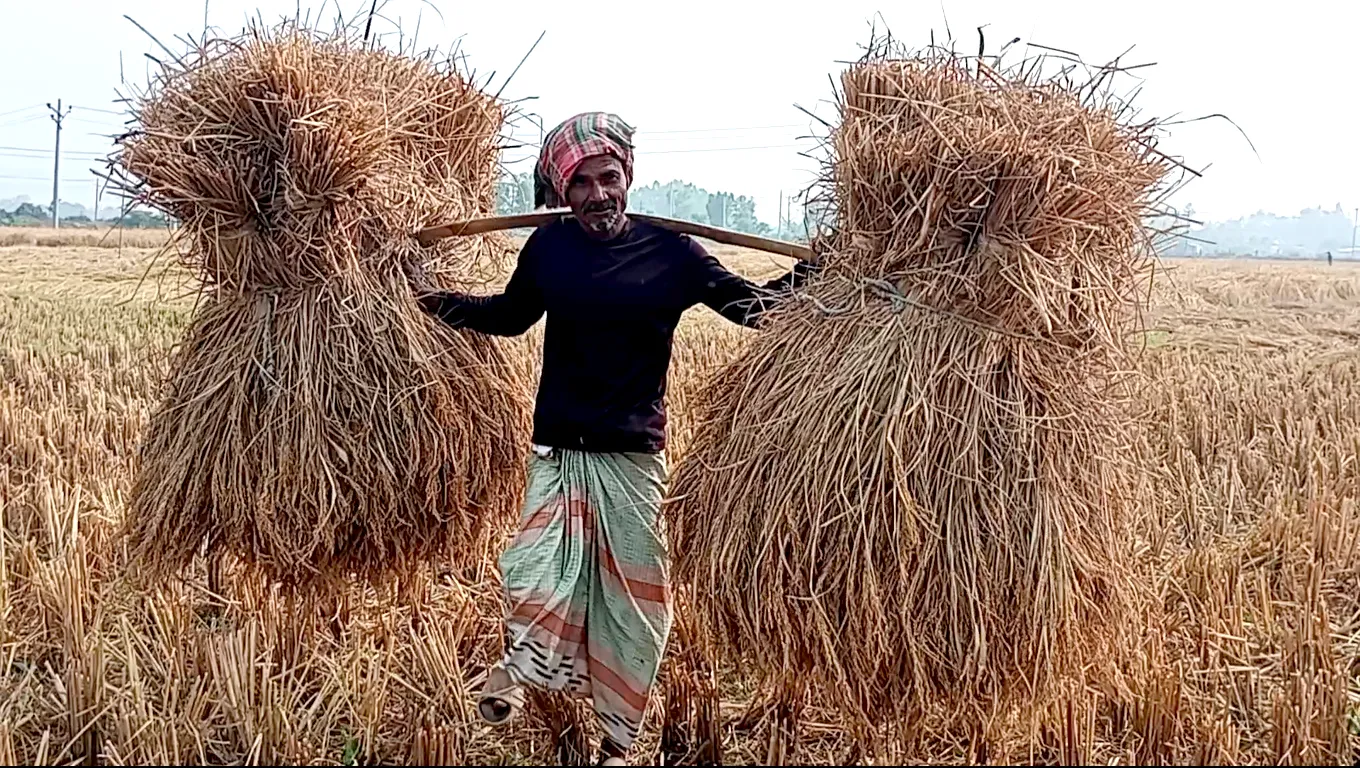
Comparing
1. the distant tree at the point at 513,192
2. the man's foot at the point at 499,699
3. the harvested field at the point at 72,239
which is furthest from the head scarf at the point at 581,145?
the harvested field at the point at 72,239

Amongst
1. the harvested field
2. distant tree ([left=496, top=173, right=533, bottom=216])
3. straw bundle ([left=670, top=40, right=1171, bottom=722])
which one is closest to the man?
straw bundle ([left=670, top=40, right=1171, bottom=722])

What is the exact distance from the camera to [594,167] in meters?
2.33

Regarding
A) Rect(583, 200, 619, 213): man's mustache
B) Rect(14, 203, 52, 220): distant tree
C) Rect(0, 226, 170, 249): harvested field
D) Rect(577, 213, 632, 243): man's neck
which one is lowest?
Rect(577, 213, 632, 243): man's neck

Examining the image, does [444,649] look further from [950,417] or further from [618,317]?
[950,417]

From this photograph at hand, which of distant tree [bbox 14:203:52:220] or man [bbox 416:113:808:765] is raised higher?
distant tree [bbox 14:203:52:220]

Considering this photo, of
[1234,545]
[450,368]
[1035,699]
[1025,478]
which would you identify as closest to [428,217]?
[450,368]

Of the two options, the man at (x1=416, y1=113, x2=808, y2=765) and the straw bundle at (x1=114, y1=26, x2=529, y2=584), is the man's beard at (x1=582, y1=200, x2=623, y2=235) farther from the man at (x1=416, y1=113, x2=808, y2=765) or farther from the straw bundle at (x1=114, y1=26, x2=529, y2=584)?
the straw bundle at (x1=114, y1=26, x2=529, y2=584)

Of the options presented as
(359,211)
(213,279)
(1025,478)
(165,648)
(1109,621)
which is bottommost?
(165,648)

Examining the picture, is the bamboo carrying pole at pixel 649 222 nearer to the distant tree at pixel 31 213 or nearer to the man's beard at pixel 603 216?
the man's beard at pixel 603 216

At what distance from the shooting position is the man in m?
2.33

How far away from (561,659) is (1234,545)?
2326 millimetres

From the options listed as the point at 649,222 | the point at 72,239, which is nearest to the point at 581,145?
the point at 649,222

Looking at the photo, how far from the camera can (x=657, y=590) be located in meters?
2.40

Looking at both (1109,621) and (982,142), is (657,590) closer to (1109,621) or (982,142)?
(1109,621)
